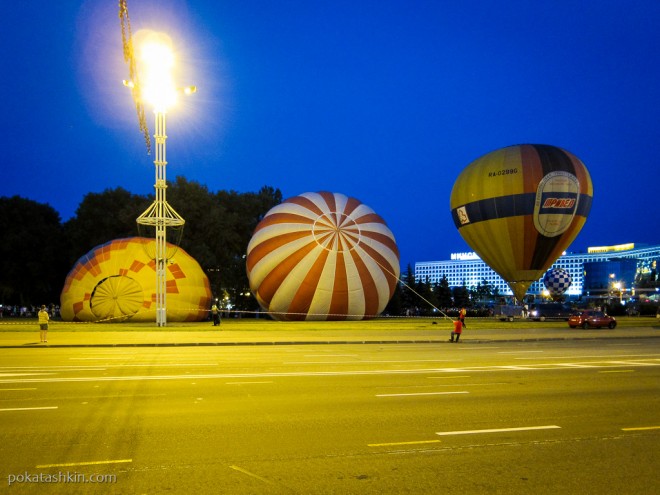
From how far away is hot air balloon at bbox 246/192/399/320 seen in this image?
39.5 m

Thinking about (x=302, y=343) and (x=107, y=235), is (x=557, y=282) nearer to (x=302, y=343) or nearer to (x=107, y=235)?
(x=107, y=235)

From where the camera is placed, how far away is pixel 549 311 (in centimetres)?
5012

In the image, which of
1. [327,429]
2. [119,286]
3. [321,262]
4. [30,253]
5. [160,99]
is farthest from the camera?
[30,253]

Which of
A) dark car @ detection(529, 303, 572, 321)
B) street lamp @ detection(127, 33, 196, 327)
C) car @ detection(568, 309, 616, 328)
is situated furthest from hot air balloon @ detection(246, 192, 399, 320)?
dark car @ detection(529, 303, 572, 321)

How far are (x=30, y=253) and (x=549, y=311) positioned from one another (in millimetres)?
44643

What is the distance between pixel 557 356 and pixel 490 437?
1228 cm

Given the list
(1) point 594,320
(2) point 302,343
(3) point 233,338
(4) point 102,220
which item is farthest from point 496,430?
(4) point 102,220

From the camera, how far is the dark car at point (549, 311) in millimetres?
49344

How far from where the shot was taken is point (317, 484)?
5.96 meters

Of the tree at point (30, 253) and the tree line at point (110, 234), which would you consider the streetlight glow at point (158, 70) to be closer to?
the tree line at point (110, 234)

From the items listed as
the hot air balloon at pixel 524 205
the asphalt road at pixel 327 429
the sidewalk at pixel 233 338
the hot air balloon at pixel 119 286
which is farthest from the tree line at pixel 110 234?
the asphalt road at pixel 327 429

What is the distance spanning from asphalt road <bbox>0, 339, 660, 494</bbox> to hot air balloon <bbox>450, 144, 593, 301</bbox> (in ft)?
95.5

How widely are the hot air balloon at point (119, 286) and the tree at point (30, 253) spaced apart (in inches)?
738

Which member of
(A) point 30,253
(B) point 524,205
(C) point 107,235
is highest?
(B) point 524,205
